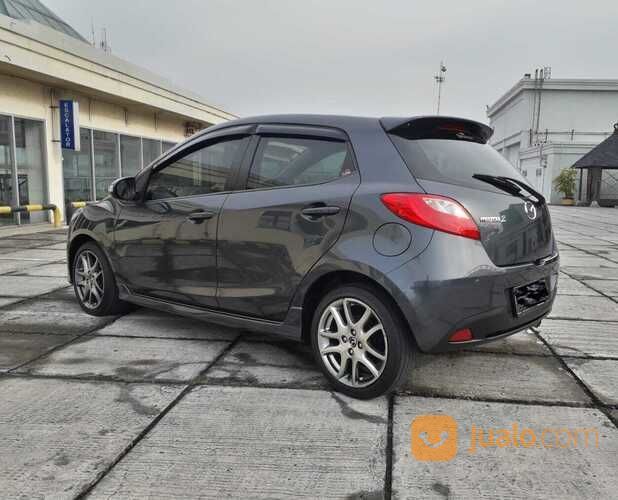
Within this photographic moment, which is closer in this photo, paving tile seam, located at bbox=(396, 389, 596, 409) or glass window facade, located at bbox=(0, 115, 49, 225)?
paving tile seam, located at bbox=(396, 389, 596, 409)

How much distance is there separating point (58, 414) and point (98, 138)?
15229 millimetres

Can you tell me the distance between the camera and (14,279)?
23.0 ft

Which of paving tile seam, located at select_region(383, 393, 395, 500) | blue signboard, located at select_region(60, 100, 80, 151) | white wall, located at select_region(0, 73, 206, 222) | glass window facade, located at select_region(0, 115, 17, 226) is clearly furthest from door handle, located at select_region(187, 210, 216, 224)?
blue signboard, located at select_region(60, 100, 80, 151)

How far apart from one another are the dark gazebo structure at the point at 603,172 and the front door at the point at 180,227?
3497 centimetres

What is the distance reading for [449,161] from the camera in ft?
10.7

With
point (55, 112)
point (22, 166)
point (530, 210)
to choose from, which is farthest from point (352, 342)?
point (55, 112)

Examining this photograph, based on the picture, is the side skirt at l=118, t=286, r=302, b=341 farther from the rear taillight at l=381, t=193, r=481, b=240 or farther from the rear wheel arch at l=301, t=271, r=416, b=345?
the rear taillight at l=381, t=193, r=481, b=240

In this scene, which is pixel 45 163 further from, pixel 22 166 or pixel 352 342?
pixel 352 342

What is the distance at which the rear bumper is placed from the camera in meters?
2.88

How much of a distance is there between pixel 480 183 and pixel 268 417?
5.89ft

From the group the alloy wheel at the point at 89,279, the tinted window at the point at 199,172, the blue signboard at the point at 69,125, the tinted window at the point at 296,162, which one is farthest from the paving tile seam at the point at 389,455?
the blue signboard at the point at 69,125

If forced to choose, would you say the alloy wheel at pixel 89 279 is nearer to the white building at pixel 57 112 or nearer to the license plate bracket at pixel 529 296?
the license plate bracket at pixel 529 296

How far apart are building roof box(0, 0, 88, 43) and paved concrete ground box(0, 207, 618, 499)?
16.1m

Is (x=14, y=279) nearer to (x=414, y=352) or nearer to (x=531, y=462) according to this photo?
(x=414, y=352)
